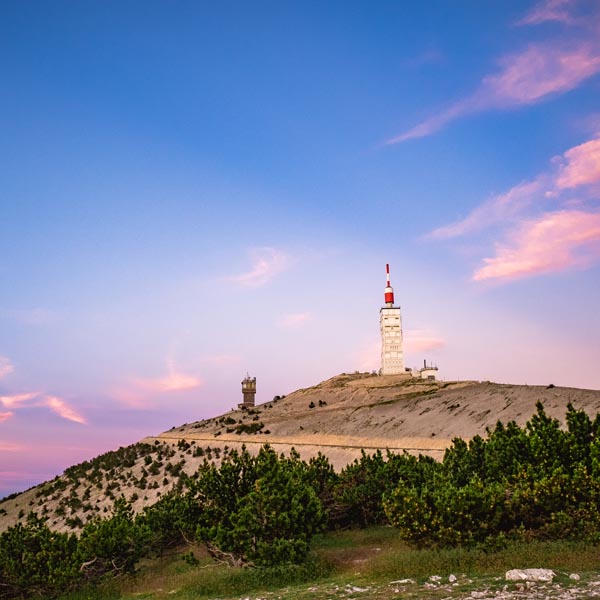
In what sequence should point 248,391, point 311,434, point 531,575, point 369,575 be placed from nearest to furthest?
1. point 531,575
2. point 369,575
3. point 311,434
4. point 248,391

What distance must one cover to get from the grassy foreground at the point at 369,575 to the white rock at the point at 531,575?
239mm

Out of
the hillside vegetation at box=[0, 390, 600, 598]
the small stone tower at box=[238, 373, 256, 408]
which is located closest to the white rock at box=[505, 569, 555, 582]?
the hillside vegetation at box=[0, 390, 600, 598]

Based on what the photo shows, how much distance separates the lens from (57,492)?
7012cm

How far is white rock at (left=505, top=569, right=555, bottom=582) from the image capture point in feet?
51.5

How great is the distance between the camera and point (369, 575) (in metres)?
19.4

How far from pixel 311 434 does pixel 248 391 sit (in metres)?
40.7

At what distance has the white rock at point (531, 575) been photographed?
15.7m

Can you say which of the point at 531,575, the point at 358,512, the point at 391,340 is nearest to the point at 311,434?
the point at 358,512

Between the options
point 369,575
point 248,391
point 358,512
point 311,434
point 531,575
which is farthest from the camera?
point 248,391

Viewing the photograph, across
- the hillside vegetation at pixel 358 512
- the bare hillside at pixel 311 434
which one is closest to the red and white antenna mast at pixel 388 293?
the bare hillside at pixel 311 434

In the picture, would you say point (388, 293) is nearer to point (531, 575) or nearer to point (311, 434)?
point (311, 434)

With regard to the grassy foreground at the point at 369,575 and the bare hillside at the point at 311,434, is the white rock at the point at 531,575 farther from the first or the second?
the bare hillside at the point at 311,434

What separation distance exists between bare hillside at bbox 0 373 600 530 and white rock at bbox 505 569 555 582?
36.4 m

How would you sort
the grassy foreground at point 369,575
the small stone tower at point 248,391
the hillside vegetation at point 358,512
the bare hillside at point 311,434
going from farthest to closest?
the small stone tower at point 248,391, the bare hillside at point 311,434, the hillside vegetation at point 358,512, the grassy foreground at point 369,575
